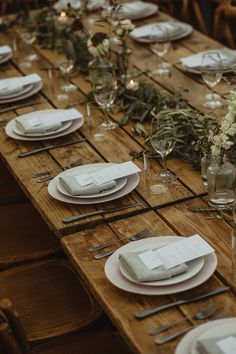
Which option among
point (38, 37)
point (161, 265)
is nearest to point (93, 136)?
point (161, 265)

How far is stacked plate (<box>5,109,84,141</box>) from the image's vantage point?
9.96 ft

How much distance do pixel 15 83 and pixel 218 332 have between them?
6.51 ft

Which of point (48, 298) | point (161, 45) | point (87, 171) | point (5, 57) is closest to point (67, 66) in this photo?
point (161, 45)

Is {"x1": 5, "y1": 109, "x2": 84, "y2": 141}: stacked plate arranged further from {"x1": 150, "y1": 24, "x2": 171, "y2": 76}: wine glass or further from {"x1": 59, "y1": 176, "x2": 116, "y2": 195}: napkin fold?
{"x1": 150, "y1": 24, "x2": 171, "y2": 76}: wine glass

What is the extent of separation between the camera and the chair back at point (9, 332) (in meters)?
1.95

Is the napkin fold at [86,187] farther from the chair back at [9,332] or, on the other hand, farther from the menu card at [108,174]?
the chair back at [9,332]

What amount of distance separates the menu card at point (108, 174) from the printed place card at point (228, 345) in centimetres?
89

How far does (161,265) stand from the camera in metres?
2.09

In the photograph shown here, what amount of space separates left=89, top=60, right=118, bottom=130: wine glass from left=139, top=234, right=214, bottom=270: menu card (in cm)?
103

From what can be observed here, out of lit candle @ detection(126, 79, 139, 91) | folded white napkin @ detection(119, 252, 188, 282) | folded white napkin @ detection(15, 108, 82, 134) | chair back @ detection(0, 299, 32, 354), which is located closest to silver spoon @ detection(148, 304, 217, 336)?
folded white napkin @ detection(119, 252, 188, 282)

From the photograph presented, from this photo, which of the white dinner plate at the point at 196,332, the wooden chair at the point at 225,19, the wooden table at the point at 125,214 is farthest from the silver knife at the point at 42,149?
the wooden chair at the point at 225,19

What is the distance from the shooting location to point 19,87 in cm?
348

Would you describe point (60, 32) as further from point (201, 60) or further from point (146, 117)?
point (146, 117)

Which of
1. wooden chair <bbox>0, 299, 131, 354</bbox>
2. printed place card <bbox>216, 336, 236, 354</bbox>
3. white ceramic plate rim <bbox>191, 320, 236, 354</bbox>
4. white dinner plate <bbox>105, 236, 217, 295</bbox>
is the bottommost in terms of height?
wooden chair <bbox>0, 299, 131, 354</bbox>
